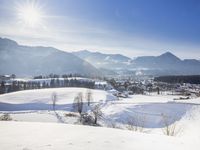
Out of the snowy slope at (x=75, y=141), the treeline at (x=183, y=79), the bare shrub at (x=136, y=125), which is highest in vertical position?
the treeline at (x=183, y=79)

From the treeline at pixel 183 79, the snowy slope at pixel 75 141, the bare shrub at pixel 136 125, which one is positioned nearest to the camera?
the snowy slope at pixel 75 141

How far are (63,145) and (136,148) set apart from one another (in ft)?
6.49

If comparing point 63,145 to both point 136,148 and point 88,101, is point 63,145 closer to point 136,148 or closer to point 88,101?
point 136,148

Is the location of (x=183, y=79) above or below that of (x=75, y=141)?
above

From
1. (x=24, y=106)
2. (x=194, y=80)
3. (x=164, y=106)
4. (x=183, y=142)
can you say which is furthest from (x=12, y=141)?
(x=194, y=80)

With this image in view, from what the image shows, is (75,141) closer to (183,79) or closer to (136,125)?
(136,125)

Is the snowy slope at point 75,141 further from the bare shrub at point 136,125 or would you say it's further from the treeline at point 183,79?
the treeline at point 183,79

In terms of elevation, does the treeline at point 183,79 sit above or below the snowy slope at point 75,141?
→ above

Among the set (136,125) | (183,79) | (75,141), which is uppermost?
(183,79)

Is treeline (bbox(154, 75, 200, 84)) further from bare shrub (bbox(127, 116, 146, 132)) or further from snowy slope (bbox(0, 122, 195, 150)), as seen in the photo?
snowy slope (bbox(0, 122, 195, 150))

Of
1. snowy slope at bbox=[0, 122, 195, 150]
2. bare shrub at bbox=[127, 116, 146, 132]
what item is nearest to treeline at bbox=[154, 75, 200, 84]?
bare shrub at bbox=[127, 116, 146, 132]

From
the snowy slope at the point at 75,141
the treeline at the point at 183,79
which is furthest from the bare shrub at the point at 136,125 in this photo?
the treeline at the point at 183,79

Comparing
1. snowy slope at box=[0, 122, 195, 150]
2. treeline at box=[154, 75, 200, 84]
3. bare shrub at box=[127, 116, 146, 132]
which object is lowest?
bare shrub at box=[127, 116, 146, 132]

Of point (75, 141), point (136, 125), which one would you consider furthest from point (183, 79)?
point (75, 141)
